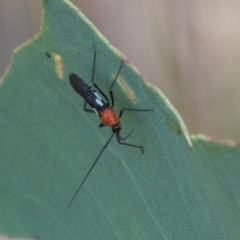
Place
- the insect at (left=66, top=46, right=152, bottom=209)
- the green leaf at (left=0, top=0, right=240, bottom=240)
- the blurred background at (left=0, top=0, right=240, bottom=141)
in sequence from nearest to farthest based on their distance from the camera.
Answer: the green leaf at (left=0, top=0, right=240, bottom=240) → the insect at (left=66, top=46, right=152, bottom=209) → the blurred background at (left=0, top=0, right=240, bottom=141)

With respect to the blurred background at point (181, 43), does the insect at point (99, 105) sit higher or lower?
higher

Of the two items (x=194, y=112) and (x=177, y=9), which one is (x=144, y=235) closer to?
(x=194, y=112)

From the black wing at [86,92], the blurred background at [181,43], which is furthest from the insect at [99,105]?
the blurred background at [181,43]

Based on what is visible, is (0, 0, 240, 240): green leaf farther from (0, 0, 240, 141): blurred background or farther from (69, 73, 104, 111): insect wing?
(0, 0, 240, 141): blurred background

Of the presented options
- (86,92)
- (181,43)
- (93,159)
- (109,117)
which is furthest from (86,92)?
(181,43)

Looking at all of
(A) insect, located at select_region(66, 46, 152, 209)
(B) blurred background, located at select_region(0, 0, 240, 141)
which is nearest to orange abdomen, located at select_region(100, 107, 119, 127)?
(A) insect, located at select_region(66, 46, 152, 209)

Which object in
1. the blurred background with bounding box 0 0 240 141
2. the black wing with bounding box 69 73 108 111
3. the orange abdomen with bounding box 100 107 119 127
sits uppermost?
the black wing with bounding box 69 73 108 111

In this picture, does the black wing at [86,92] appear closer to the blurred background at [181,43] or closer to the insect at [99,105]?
the insect at [99,105]
